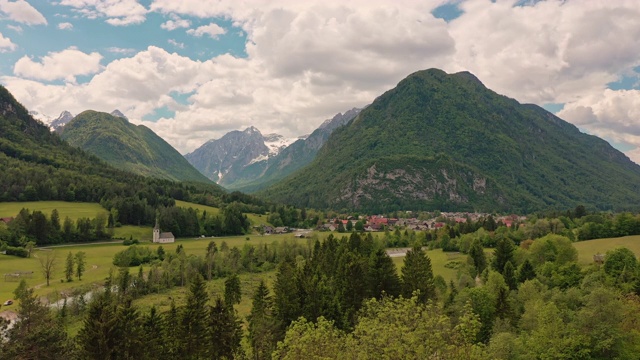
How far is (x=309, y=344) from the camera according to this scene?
26016mm

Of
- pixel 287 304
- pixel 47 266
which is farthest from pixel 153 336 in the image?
pixel 47 266

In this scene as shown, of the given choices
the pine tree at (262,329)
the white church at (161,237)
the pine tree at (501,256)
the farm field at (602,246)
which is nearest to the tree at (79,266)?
the white church at (161,237)

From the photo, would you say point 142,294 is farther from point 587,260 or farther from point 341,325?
point 587,260

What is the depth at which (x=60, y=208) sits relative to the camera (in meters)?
163

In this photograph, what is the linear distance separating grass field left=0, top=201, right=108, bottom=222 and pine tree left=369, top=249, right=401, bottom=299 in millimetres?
127241

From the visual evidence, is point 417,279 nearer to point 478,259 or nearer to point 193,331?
point 193,331

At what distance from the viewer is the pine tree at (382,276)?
67.1 m

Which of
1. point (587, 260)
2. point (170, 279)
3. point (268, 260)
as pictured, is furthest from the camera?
point (268, 260)

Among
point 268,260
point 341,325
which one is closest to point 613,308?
point 341,325

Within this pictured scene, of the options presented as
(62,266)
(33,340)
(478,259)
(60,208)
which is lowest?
(478,259)

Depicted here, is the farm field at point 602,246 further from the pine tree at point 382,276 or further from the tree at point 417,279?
the pine tree at point 382,276

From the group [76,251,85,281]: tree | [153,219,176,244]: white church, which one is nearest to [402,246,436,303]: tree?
[76,251,85,281]: tree

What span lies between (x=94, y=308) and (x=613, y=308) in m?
55.4

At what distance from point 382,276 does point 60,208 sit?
14711 cm
